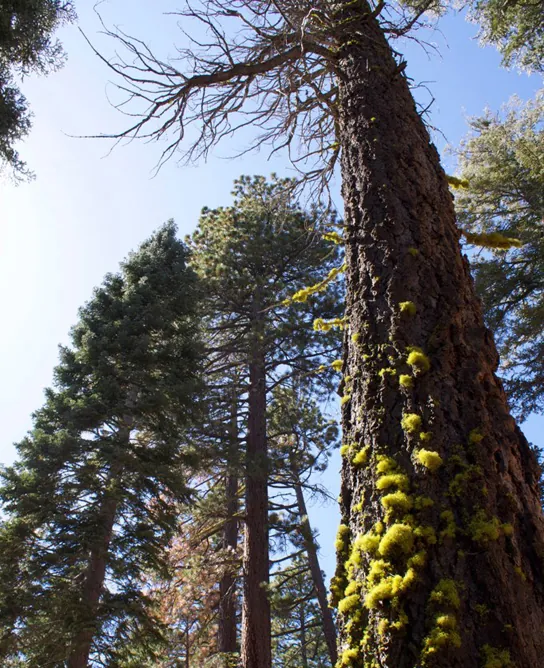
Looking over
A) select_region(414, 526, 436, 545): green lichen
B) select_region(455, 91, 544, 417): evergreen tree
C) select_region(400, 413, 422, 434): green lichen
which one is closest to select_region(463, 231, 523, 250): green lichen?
select_region(400, 413, 422, 434): green lichen

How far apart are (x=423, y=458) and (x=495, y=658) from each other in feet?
2.11

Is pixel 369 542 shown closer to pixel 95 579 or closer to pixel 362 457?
pixel 362 457

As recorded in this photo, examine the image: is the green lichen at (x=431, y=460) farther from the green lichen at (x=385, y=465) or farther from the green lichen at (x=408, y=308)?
the green lichen at (x=408, y=308)

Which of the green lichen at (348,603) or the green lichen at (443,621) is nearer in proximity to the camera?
the green lichen at (443,621)

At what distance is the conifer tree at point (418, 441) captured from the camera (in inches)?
61.1

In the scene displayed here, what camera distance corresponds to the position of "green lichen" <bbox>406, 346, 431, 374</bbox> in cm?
211

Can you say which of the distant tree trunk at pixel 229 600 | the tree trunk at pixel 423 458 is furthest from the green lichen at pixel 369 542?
the distant tree trunk at pixel 229 600

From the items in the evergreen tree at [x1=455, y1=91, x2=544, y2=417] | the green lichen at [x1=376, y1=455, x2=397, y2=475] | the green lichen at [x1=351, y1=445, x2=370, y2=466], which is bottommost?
the green lichen at [x1=376, y1=455, x2=397, y2=475]

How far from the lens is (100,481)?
7762 mm

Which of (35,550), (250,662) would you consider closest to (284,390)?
(250,662)

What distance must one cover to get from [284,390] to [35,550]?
7.32 m

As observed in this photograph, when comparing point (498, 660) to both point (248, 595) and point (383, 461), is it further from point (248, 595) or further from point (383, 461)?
point (248, 595)

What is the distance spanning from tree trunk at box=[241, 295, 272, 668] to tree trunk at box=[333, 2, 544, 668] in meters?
6.82

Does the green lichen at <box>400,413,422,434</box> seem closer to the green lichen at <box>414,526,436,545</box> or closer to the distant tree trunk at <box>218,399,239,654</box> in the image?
the green lichen at <box>414,526,436,545</box>
